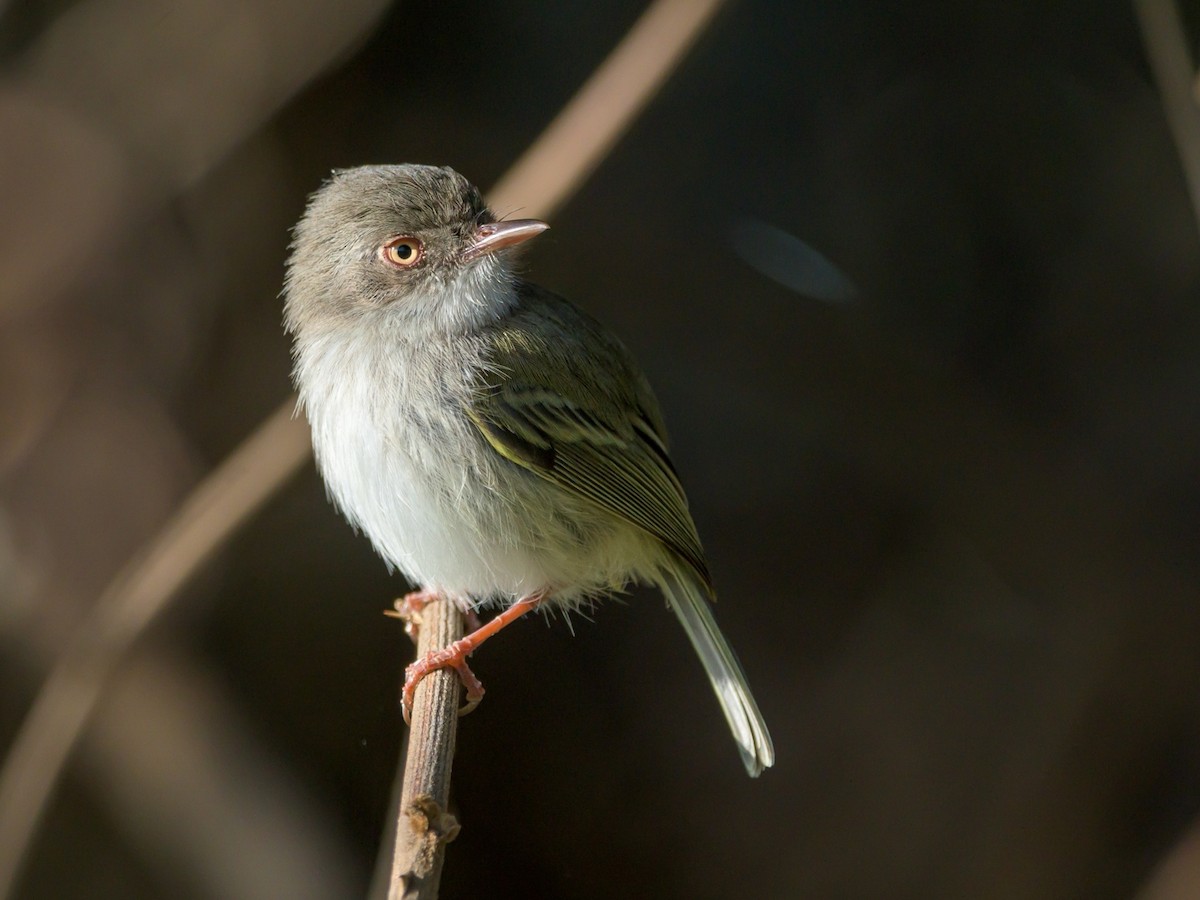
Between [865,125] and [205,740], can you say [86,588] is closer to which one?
[205,740]

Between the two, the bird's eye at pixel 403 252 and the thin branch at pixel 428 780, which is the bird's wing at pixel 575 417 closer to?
the bird's eye at pixel 403 252

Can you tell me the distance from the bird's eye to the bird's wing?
0.32m

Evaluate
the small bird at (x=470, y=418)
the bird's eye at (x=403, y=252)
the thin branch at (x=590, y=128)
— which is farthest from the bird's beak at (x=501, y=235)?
the thin branch at (x=590, y=128)

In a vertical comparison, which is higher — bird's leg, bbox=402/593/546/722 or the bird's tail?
the bird's tail

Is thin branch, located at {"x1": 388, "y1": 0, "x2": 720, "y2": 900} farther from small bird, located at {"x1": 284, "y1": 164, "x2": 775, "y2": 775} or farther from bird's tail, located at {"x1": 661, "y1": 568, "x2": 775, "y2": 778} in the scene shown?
bird's tail, located at {"x1": 661, "y1": 568, "x2": 775, "y2": 778}

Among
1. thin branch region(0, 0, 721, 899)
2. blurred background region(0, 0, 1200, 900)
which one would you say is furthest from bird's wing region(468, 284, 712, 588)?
blurred background region(0, 0, 1200, 900)

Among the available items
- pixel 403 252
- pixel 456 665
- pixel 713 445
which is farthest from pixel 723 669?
pixel 713 445

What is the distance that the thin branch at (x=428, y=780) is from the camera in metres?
2.09

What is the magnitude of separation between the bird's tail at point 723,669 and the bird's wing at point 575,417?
0.51 feet

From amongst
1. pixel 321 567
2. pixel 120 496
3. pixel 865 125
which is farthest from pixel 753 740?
pixel 865 125

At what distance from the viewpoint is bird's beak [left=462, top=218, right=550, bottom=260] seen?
11.3 ft

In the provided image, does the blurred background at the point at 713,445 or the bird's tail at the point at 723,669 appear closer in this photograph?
the bird's tail at the point at 723,669

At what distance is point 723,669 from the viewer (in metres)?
3.84

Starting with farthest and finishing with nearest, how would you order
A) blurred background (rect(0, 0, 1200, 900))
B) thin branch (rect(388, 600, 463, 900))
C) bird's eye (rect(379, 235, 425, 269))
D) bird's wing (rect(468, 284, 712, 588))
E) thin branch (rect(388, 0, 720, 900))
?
blurred background (rect(0, 0, 1200, 900)) → thin branch (rect(388, 0, 720, 900)) → bird's eye (rect(379, 235, 425, 269)) → bird's wing (rect(468, 284, 712, 588)) → thin branch (rect(388, 600, 463, 900))
